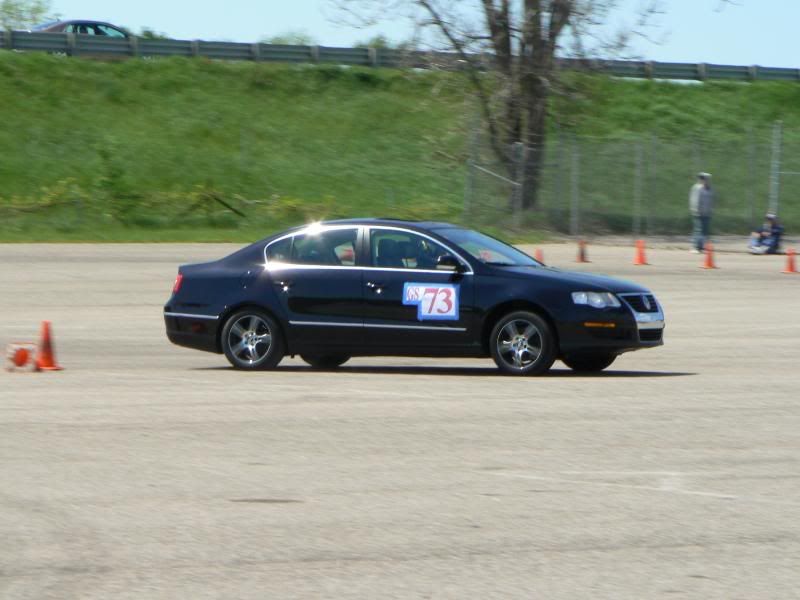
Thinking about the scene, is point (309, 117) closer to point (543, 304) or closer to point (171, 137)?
point (171, 137)

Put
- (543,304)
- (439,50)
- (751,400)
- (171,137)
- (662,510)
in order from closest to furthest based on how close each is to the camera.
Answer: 1. (662,510)
2. (751,400)
3. (543,304)
4. (439,50)
5. (171,137)

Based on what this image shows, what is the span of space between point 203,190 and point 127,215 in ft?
8.19

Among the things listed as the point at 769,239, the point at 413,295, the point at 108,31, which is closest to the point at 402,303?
the point at 413,295

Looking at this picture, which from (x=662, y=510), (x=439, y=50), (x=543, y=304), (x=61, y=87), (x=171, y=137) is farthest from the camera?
(x=61, y=87)

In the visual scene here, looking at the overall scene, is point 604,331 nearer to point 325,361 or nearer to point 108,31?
point 325,361

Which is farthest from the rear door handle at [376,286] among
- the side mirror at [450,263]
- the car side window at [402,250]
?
the side mirror at [450,263]

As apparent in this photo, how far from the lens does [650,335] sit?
1377 cm

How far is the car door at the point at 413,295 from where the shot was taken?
45.4 feet

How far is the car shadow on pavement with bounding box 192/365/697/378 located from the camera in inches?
557

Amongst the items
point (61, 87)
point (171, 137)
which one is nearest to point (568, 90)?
point (171, 137)

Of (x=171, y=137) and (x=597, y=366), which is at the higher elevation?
(x=171, y=137)

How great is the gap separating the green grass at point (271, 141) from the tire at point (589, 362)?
860 inches

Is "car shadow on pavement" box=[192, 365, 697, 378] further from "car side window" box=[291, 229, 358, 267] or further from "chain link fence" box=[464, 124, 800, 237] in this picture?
"chain link fence" box=[464, 124, 800, 237]

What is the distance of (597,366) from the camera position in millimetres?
14289
